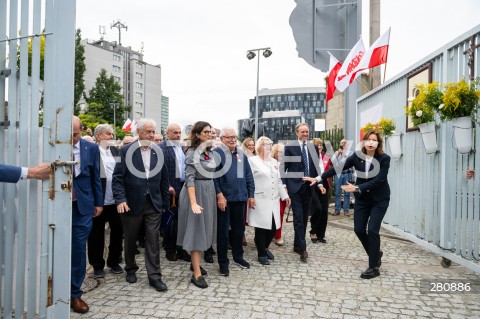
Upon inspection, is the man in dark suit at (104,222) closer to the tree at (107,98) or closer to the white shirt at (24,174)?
the white shirt at (24,174)

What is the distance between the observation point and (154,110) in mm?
89500

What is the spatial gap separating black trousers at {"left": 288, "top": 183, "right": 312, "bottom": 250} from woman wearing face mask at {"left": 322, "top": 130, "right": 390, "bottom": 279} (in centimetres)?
94

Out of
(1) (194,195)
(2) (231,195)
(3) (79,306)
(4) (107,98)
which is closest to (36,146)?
(3) (79,306)

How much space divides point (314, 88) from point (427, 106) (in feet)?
376

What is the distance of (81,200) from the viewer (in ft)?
12.9

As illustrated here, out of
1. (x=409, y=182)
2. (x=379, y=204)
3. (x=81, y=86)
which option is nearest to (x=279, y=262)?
(x=379, y=204)

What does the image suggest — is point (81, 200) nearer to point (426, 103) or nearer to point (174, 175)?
point (174, 175)

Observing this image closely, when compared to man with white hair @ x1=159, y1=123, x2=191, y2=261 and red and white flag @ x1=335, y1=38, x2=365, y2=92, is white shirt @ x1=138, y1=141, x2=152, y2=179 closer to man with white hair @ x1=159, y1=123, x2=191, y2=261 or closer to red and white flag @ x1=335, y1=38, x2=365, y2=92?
man with white hair @ x1=159, y1=123, x2=191, y2=261

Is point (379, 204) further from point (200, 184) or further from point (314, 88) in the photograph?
point (314, 88)

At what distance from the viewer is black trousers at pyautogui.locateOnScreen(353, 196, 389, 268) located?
5.01 metres

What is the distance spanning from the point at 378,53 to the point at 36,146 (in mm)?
7727

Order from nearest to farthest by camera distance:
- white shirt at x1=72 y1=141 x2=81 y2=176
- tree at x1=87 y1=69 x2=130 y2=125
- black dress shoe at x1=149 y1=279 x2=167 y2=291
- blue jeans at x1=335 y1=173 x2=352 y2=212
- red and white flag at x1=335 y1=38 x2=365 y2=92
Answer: white shirt at x1=72 y1=141 x2=81 y2=176
black dress shoe at x1=149 y1=279 x2=167 y2=291
red and white flag at x1=335 y1=38 x2=365 y2=92
blue jeans at x1=335 y1=173 x2=352 y2=212
tree at x1=87 y1=69 x2=130 y2=125

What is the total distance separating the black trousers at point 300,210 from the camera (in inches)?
230

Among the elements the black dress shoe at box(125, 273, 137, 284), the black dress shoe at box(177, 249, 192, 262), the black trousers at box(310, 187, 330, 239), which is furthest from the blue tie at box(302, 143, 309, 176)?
the black dress shoe at box(125, 273, 137, 284)
